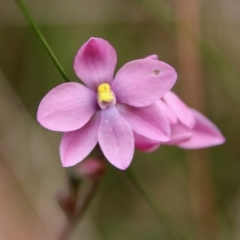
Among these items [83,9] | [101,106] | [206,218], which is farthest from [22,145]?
[101,106]

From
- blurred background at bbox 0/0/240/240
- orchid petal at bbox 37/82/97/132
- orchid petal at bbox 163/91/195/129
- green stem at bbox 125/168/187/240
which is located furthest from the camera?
blurred background at bbox 0/0/240/240

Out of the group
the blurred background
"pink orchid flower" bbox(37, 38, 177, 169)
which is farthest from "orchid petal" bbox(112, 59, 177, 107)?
the blurred background

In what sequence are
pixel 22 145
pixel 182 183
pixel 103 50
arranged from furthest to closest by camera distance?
pixel 182 183, pixel 22 145, pixel 103 50

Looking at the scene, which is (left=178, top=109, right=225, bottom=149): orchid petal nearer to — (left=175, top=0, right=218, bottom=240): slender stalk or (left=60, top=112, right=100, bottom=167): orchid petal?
(left=60, top=112, right=100, bottom=167): orchid petal

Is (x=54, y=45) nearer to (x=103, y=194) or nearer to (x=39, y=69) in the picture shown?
(x=39, y=69)

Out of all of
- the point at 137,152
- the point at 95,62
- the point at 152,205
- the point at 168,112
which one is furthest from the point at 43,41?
the point at 137,152
